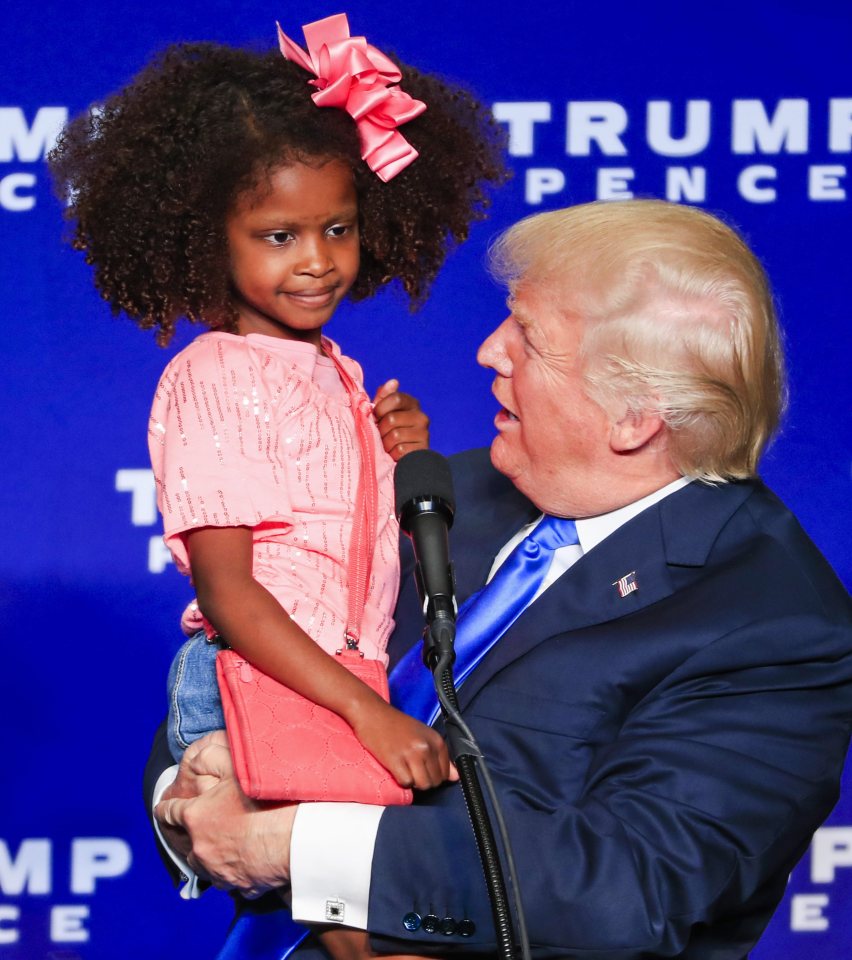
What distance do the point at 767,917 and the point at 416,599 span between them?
559 mm

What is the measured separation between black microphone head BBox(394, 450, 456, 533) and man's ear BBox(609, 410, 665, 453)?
0.28m

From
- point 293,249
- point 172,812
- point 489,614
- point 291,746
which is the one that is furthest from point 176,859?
point 293,249

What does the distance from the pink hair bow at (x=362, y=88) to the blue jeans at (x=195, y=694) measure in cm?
63

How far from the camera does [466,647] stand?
5.78 feet

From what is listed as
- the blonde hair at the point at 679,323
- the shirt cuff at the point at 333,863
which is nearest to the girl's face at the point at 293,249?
the blonde hair at the point at 679,323

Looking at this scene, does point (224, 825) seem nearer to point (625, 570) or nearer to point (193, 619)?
point (193, 619)

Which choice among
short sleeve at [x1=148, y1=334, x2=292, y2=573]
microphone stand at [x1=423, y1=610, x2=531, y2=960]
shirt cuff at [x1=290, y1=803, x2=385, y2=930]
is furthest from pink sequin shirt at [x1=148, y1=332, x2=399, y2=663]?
microphone stand at [x1=423, y1=610, x2=531, y2=960]

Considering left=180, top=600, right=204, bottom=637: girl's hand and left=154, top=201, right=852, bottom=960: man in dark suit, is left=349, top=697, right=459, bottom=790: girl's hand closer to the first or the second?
left=154, top=201, right=852, bottom=960: man in dark suit

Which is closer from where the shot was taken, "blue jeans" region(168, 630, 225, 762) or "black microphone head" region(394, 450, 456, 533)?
"black microphone head" region(394, 450, 456, 533)

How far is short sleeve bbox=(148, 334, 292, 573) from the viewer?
1682 millimetres

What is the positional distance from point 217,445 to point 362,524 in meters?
0.19

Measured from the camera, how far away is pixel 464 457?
2.14 meters

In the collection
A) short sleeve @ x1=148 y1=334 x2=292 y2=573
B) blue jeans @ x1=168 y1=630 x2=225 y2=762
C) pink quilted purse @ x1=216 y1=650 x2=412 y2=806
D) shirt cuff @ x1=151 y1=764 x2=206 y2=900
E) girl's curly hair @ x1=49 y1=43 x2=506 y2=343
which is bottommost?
shirt cuff @ x1=151 y1=764 x2=206 y2=900

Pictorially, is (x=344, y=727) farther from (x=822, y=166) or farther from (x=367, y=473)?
(x=822, y=166)
